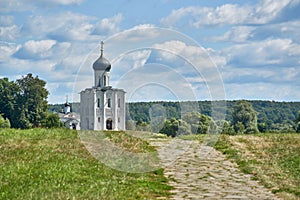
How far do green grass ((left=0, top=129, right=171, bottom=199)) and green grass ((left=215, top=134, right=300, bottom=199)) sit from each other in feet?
10.6

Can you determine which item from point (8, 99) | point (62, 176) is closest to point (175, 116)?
point (62, 176)

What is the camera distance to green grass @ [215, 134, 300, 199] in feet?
53.3

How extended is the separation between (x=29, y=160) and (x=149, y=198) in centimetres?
605

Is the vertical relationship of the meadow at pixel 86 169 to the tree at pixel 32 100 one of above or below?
below

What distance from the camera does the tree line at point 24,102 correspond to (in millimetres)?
94875

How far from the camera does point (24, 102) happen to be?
317ft

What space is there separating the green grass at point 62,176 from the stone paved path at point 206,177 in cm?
61

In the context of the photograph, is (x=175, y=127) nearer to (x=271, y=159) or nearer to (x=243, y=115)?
(x=271, y=159)

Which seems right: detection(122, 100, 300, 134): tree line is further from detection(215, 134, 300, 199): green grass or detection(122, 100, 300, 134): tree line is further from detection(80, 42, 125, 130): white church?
detection(215, 134, 300, 199): green grass

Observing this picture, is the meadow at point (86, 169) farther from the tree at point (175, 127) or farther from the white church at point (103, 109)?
the tree at point (175, 127)

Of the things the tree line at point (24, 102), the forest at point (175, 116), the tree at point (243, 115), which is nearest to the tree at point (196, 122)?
the forest at point (175, 116)

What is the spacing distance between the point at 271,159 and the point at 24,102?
7910 centimetres

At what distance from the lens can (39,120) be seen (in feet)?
311

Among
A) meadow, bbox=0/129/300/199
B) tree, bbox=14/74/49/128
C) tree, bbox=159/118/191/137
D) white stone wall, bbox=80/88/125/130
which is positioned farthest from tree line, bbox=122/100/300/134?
tree, bbox=14/74/49/128
